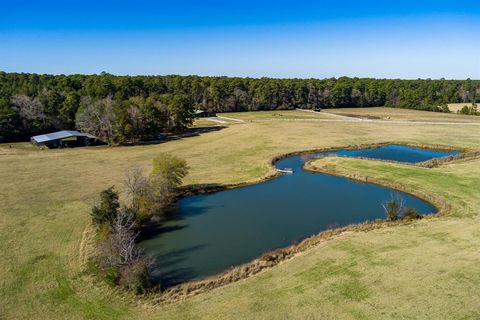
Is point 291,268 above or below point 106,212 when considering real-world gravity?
below

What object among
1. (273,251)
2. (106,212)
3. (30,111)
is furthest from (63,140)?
(273,251)

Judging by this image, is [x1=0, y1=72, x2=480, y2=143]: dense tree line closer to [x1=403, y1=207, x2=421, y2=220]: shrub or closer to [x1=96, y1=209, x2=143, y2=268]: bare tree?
[x1=96, y1=209, x2=143, y2=268]: bare tree

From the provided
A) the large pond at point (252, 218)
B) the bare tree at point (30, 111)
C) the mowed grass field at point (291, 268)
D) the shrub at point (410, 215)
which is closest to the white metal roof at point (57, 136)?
the bare tree at point (30, 111)

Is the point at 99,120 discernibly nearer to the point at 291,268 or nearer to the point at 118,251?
the point at 118,251

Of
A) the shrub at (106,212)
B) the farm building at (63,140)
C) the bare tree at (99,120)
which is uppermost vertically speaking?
the bare tree at (99,120)

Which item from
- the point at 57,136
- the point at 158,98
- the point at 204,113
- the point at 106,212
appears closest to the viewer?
the point at 106,212

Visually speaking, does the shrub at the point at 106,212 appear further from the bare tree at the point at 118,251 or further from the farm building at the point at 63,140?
the farm building at the point at 63,140
